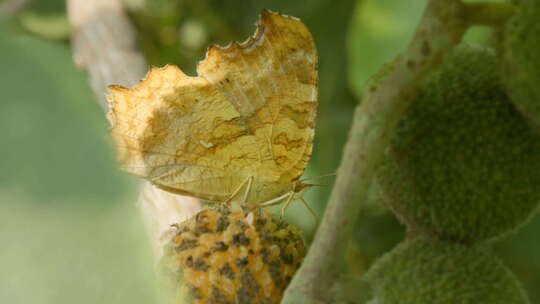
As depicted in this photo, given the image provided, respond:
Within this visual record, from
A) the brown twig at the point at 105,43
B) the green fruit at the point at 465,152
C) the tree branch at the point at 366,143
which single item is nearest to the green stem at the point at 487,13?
the tree branch at the point at 366,143

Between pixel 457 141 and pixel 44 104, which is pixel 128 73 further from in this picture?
pixel 44 104

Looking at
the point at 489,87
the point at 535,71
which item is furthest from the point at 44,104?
the point at 489,87

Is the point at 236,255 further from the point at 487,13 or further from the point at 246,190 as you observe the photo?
the point at 487,13

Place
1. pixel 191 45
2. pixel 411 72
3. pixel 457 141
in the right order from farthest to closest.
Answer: pixel 191 45, pixel 457 141, pixel 411 72

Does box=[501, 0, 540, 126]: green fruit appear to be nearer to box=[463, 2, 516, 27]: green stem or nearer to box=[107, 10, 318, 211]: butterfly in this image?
box=[463, 2, 516, 27]: green stem

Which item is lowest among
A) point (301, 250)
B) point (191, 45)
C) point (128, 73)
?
point (301, 250)

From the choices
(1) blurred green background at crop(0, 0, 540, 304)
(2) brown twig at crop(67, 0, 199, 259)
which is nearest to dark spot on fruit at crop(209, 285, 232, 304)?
(1) blurred green background at crop(0, 0, 540, 304)

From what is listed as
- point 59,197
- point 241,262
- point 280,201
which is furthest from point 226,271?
point 59,197
